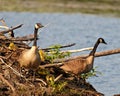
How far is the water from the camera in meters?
16.4

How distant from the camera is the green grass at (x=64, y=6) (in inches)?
1374

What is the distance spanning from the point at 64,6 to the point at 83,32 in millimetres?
10332

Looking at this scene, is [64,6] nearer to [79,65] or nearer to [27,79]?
[79,65]

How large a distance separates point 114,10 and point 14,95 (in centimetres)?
2513

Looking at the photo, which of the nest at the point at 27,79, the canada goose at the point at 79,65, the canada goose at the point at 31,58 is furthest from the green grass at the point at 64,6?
the canada goose at the point at 31,58

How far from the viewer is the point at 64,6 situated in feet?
121

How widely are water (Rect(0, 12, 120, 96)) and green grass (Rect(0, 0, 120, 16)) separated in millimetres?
1633

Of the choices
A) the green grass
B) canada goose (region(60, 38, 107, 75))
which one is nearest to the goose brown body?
canada goose (region(60, 38, 107, 75))

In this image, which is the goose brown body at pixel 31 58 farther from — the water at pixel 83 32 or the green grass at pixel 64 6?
the green grass at pixel 64 6

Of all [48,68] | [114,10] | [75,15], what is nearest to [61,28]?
[75,15]

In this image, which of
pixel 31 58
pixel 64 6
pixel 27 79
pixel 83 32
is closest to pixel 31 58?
pixel 31 58

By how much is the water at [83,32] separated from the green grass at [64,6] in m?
1.63

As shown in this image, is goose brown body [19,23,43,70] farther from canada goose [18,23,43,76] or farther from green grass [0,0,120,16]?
green grass [0,0,120,16]

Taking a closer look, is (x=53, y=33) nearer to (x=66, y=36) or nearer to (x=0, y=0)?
(x=66, y=36)
